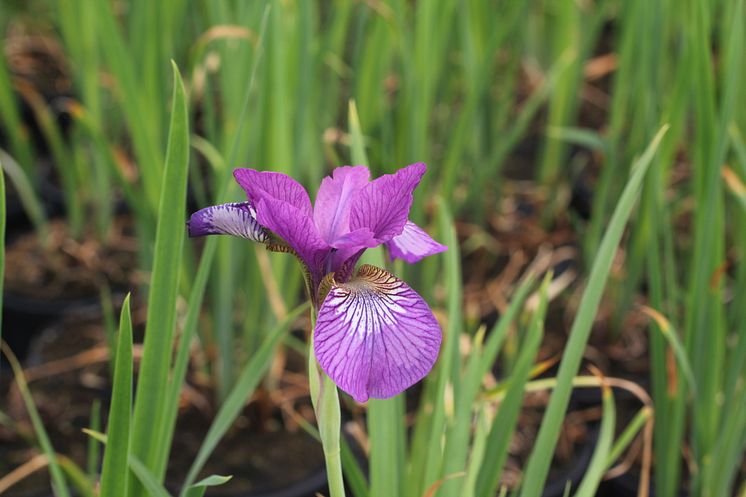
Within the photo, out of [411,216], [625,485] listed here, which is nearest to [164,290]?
[411,216]

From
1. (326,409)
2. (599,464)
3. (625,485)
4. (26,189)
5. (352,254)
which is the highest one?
(26,189)

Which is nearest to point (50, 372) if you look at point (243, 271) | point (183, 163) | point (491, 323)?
point (243, 271)

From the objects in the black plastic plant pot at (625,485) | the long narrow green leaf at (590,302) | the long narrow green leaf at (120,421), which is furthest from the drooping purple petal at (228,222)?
the black plastic plant pot at (625,485)

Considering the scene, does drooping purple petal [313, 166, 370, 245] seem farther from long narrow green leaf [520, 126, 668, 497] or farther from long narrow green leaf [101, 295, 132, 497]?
long narrow green leaf [520, 126, 668, 497]

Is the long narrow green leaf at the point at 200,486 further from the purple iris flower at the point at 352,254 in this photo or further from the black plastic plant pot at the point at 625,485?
the black plastic plant pot at the point at 625,485

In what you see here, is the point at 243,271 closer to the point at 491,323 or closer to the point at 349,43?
the point at 491,323

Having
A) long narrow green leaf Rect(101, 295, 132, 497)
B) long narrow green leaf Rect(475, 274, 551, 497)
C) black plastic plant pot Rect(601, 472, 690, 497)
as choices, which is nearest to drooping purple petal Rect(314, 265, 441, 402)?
long narrow green leaf Rect(101, 295, 132, 497)

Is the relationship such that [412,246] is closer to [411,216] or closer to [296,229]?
[296,229]
